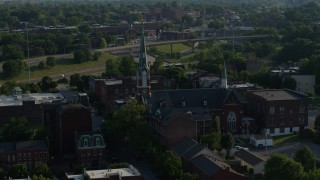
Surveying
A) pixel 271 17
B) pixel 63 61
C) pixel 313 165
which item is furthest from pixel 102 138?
pixel 271 17

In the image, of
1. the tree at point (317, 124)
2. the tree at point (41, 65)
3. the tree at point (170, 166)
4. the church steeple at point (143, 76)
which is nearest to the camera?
the tree at point (170, 166)

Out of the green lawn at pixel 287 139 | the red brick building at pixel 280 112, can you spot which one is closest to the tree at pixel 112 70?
the red brick building at pixel 280 112

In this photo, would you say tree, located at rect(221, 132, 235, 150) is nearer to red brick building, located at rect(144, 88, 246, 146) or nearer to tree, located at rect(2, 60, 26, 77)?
red brick building, located at rect(144, 88, 246, 146)

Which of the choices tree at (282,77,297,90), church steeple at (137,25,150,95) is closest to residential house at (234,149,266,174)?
church steeple at (137,25,150,95)

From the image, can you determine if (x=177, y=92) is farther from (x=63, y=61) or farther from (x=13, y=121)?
(x=63, y=61)

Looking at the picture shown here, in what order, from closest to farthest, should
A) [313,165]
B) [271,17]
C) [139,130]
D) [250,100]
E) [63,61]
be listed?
[313,165], [139,130], [250,100], [63,61], [271,17]

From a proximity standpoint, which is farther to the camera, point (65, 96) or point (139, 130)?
point (65, 96)

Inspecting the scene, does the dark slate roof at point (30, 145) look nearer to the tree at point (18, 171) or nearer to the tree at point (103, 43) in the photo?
the tree at point (18, 171)
